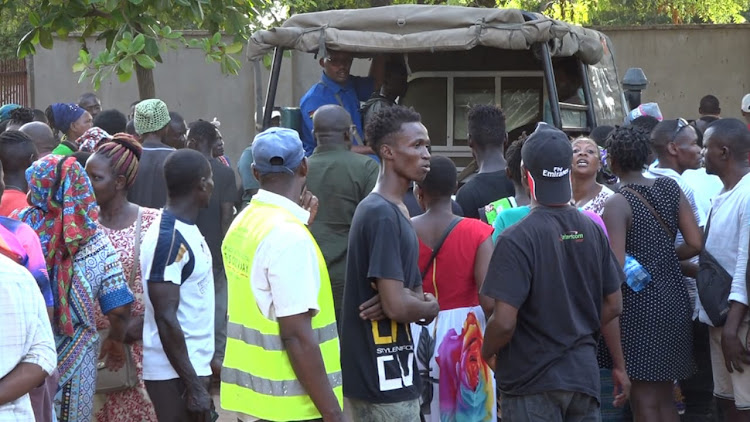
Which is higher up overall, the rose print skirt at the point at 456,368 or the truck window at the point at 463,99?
the truck window at the point at 463,99

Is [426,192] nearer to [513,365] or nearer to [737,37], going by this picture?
[513,365]

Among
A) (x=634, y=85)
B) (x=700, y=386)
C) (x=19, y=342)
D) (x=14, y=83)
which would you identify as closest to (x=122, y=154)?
(x=19, y=342)

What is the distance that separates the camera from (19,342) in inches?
123

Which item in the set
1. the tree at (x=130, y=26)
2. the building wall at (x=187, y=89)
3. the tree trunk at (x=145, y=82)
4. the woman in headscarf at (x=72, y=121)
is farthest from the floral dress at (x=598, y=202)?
the building wall at (x=187, y=89)

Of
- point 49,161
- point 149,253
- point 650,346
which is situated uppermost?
point 49,161

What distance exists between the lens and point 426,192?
5.24m

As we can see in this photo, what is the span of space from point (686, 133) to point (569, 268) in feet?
9.52

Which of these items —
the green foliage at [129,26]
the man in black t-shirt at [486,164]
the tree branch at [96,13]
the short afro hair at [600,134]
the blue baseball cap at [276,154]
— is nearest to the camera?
the blue baseball cap at [276,154]

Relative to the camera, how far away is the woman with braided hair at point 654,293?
5.66 meters

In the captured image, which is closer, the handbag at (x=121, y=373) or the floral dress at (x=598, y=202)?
the handbag at (x=121, y=373)

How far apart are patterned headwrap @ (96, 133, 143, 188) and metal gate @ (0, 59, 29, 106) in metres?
12.7

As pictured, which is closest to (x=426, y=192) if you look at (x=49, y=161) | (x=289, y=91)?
(x=49, y=161)

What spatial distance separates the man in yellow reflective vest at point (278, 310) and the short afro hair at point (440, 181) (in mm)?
1398

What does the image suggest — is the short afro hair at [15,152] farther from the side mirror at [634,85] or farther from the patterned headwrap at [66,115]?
the side mirror at [634,85]
